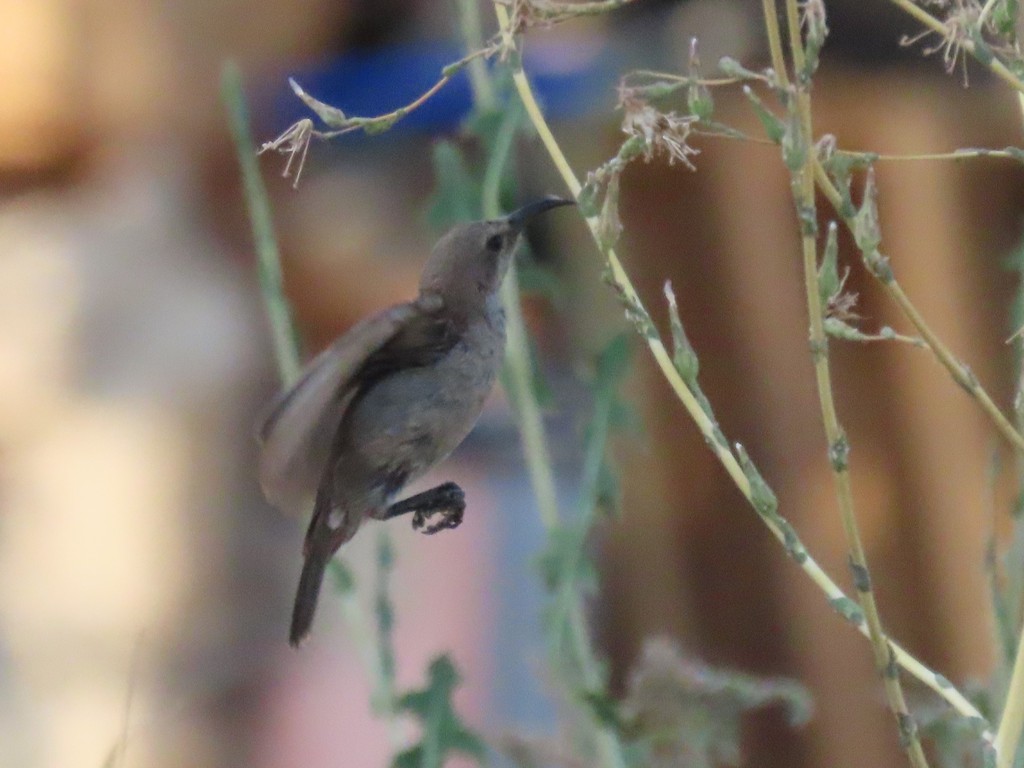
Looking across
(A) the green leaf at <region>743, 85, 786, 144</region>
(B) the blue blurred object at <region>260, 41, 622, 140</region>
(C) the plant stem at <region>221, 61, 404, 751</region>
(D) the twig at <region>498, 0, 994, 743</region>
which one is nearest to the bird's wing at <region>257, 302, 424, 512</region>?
(D) the twig at <region>498, 0, 994, 743</region>

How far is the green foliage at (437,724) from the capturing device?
1473mm

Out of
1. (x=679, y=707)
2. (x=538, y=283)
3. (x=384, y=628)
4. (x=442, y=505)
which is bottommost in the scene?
(x=679, y=707)

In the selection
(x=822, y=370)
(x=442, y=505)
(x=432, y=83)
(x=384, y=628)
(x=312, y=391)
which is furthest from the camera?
(x=432, y=83)

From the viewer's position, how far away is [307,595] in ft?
4.24

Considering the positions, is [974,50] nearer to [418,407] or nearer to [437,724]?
[418,407]

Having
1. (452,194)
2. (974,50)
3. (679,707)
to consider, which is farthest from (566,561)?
(974,50)

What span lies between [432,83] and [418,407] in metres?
1.27

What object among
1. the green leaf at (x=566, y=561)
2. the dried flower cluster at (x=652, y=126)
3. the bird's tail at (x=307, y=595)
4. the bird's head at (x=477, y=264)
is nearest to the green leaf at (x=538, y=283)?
the bird's head at (x=477, y=264)

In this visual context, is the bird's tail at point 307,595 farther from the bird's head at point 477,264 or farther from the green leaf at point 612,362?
the green leaf at point 612,362

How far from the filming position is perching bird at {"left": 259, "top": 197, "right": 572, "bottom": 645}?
1.25 m

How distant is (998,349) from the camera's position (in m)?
2.66

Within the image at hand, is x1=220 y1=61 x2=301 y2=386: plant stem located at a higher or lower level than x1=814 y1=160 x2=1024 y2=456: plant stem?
higher

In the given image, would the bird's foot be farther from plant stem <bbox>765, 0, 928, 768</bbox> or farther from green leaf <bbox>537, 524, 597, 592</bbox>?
plant stem <bbox>765, 0, 928, 768</bbox>

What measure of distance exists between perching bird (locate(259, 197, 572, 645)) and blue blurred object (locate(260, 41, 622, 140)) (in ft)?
3.55
